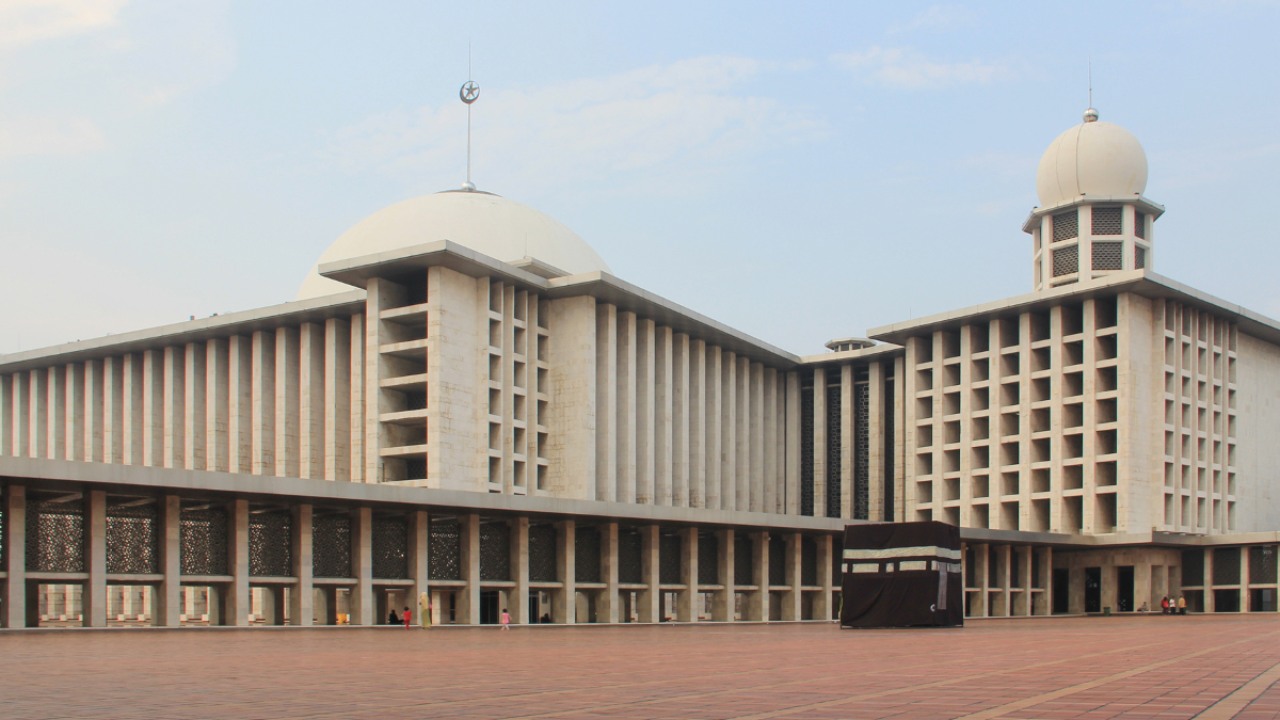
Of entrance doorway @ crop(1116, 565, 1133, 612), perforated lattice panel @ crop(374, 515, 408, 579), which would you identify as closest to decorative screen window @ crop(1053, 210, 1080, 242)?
entrance doorway @ crop(1116, 565, 1133, 612)

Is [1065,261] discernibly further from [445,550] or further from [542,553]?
[445,550]

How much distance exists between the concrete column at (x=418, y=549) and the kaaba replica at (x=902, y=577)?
12468 mm

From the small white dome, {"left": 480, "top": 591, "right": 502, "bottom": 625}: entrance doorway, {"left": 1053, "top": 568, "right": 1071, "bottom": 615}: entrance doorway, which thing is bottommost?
{"left": 1053, "top": 568, "right": 1071, "bottom": 615}: entrance doorway

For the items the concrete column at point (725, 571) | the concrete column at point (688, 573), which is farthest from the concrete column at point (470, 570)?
the concrete column at point (725, 571)

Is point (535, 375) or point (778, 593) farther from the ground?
point (535, 375)

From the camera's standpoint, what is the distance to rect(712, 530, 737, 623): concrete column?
49.8 metres

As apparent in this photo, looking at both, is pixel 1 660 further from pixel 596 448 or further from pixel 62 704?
pixel 596 448

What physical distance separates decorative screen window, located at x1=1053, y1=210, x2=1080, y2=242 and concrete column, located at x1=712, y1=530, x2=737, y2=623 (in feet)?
98.9

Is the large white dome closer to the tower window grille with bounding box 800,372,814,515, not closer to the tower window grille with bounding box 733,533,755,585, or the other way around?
the tower window grille with bounding box 800,372,814,515

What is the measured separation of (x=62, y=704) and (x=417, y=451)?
41680 mm

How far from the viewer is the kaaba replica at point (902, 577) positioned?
110 feet

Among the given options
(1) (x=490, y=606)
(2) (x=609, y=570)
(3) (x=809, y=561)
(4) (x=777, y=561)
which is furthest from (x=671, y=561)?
(3) (x=809, y=561)

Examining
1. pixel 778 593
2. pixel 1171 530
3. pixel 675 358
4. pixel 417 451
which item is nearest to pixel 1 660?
pixel 417 451

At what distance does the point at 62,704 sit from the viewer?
10.5m
